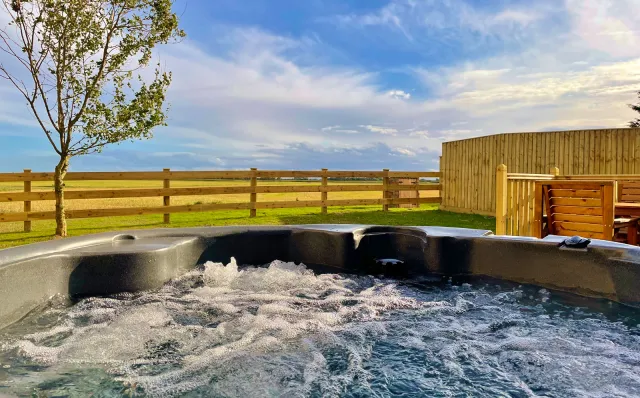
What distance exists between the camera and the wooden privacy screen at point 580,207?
4062 millimetres

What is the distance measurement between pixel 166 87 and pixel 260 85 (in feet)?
4.67

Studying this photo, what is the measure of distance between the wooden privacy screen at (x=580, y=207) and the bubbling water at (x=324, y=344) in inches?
70.6

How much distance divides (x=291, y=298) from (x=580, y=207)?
3.10 metres

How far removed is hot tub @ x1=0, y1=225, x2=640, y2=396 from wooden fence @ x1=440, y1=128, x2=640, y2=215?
583 cm

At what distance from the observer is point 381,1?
5.86m

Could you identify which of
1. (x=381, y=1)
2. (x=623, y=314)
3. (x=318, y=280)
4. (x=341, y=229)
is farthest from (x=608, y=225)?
(x=381, y=1)

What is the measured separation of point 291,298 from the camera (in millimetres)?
2725

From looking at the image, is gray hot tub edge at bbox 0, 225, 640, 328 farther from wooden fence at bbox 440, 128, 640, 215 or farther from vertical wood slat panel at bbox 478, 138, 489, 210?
vertical wood slat panel at bbox 478, 138, 489, 210

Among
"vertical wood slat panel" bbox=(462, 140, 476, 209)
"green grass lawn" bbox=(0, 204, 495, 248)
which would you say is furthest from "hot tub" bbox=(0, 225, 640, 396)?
"vertical wood slat panel" bbox=(462, 140, 476, 209)

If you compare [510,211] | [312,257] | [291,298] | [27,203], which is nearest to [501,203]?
[510,211]

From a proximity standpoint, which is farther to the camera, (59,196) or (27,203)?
(27,203)

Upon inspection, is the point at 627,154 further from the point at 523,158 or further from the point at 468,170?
the point at 468,170

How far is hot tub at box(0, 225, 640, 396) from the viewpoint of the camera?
1775 mm

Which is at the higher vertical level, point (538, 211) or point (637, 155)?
point (637, 155)
